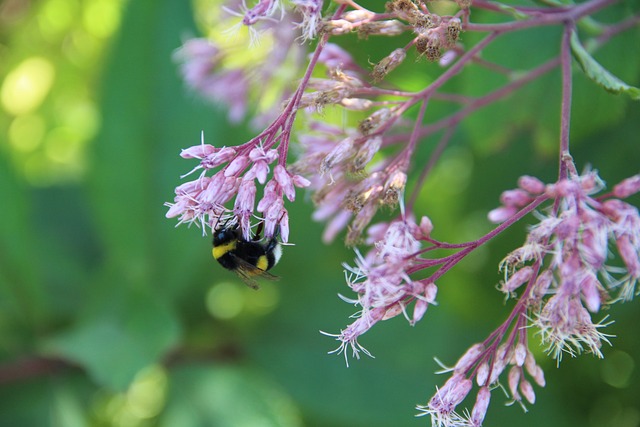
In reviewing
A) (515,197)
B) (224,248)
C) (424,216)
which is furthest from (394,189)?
(224,248)

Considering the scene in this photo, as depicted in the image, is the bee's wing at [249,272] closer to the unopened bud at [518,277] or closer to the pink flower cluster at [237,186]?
the pink flower cluster at [237,186]

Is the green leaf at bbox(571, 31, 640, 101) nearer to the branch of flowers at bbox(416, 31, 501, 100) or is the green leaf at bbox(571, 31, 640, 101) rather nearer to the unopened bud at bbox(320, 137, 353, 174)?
the branch of flowers at bbox(416, 31, 501, 100)

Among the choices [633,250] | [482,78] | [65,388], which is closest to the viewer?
[633,250]

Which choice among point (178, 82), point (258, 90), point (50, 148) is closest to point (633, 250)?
point (258, 90)

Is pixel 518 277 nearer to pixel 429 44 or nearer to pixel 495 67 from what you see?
pixel 429 44

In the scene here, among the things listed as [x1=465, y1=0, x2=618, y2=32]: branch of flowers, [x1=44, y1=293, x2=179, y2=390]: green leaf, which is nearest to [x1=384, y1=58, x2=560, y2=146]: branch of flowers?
[x1=465, y1=0, x2=618, y2=32]: branch of flowers

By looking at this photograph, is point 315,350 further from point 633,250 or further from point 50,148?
point 50,148

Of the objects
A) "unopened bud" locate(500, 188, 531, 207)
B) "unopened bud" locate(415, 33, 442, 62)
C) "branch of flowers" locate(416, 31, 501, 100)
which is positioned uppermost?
"unopened bud" locate(415, 33, 442, 62)
